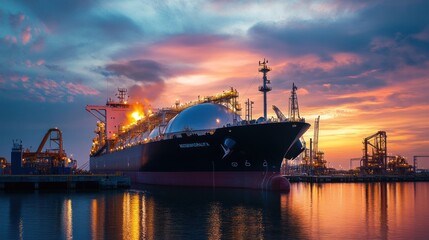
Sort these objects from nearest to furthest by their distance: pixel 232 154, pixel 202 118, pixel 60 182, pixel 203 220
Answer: pixel 203 220
pixel 232 154
pixel 202 118
pixel 60 182

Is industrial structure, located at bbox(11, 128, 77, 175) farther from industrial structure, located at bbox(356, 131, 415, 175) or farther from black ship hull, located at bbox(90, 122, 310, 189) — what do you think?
industrial structure, located at bbox(356, 131, 415, 175)

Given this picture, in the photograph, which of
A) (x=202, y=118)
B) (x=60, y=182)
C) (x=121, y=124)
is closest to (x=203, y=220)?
(x=202, y=118)

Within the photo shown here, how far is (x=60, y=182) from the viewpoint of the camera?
5403 cm

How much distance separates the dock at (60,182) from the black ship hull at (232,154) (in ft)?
21.6

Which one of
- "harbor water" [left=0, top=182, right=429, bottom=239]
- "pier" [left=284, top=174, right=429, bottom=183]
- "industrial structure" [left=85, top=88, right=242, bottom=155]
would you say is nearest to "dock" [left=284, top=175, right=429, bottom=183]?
"pier" [left=284, top=174, right=429, bottom=183]

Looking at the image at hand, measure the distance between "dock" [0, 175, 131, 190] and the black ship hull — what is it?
6.58 metres

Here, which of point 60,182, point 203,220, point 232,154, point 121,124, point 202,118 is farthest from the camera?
point 121,124

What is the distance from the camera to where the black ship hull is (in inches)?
1821

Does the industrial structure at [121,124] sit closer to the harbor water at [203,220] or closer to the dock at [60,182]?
the dock at [60,182]

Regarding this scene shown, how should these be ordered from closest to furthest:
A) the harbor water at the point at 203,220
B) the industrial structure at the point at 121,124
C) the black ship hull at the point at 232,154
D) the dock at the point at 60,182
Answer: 1. the harbor water at the point at 203,220
2. the black ship hull at the point at 232,154
3. the dock at the point at 60,182
4. the industrial structure at the point at 121,124

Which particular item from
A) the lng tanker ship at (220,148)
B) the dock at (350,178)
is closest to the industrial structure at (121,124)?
the lng tanker ship at (220,148)

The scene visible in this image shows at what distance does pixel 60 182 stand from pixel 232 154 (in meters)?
21.1

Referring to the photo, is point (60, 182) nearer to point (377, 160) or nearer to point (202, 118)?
point (202, 118)

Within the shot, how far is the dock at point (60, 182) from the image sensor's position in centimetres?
5281
